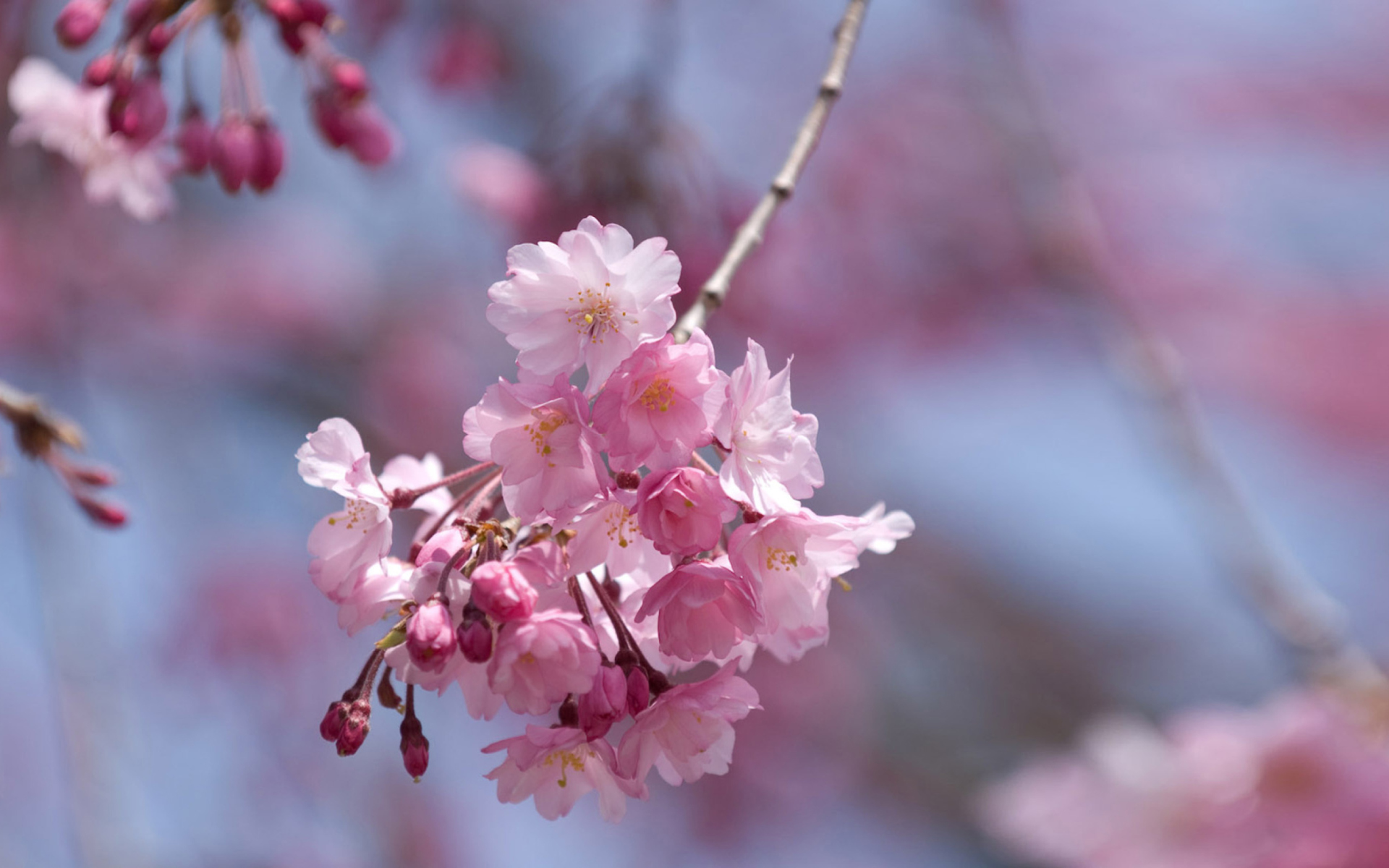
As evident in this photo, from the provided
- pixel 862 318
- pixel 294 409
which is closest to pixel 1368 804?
pixel 862 318

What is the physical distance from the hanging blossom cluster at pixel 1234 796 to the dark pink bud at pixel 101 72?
2400mm

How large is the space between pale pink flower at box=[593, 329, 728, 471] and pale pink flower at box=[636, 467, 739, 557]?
0.7 inches

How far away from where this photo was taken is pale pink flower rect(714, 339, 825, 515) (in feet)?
2.95

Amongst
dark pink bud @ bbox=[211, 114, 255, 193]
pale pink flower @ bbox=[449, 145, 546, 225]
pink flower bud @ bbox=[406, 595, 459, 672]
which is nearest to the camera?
pink flower bud @ bbox=[406, 595, 459, 672]

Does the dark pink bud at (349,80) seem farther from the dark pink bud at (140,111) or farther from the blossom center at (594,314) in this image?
the blossom center at (594,314)

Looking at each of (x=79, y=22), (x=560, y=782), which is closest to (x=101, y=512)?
(x=79, y=22)

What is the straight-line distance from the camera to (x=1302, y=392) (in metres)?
6.32

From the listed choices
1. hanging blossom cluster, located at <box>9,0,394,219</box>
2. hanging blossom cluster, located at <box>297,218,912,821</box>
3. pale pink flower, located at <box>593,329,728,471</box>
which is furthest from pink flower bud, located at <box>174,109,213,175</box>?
pale pink flower, located at <box>593,329,728,471</box>

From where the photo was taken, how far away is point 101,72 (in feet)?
4.98

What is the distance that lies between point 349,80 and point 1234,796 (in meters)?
2.23

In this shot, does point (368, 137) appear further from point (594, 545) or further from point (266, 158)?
point (594, 545)

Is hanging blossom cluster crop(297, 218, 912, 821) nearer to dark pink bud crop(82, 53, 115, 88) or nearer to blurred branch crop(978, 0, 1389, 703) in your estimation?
dark pink bud crop(82, 53, 115, 88)

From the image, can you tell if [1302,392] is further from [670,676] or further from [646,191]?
[670,676]

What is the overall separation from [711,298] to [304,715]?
15.4ft
